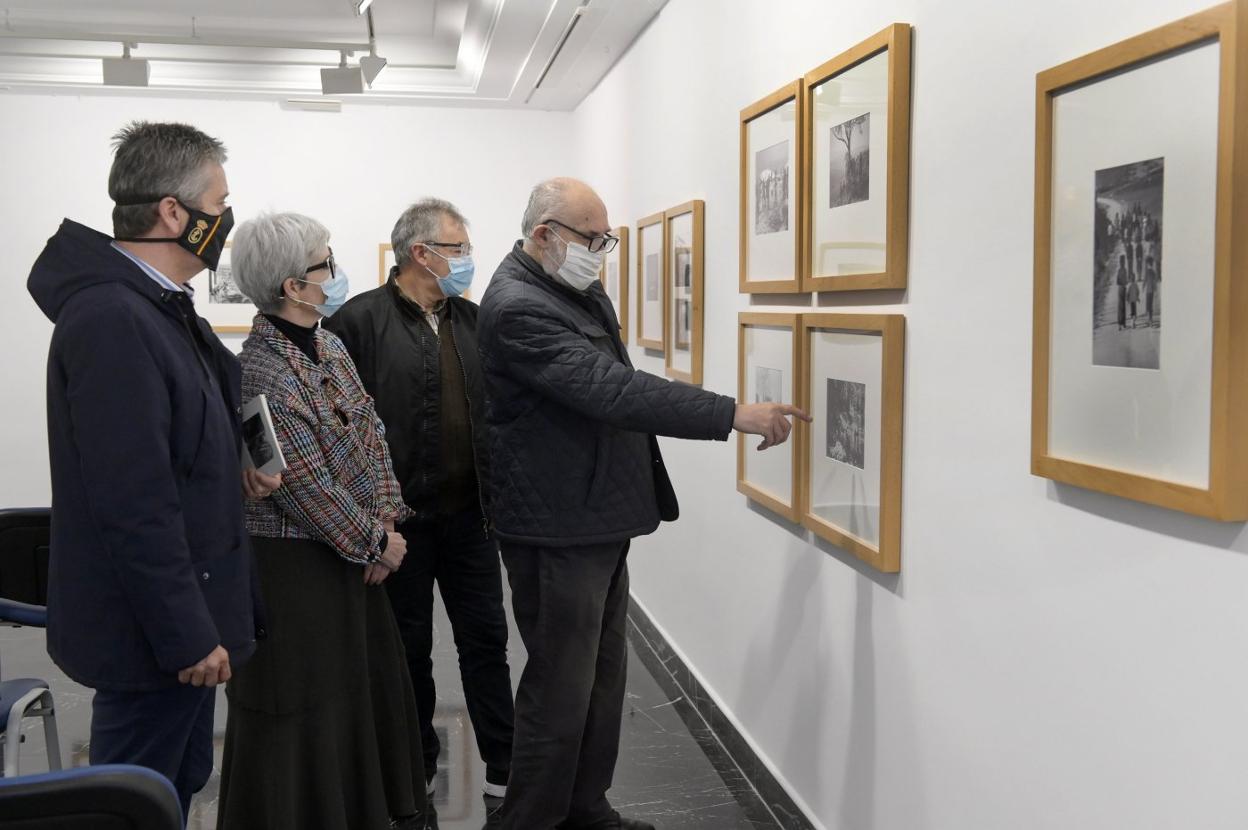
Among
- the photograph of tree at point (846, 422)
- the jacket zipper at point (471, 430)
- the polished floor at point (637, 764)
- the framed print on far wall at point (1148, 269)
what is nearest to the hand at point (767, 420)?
the photograph of tree at point (846, 422)

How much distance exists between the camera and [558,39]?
224 inches

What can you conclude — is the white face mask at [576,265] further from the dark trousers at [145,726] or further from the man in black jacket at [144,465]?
the dark trousers at [145,726]

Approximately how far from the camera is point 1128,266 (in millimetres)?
1636

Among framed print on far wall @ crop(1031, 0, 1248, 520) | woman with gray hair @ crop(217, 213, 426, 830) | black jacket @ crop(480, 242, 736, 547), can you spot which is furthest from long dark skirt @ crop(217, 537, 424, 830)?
framed print on far wall @ crop(1031, 0, 1248, 520)

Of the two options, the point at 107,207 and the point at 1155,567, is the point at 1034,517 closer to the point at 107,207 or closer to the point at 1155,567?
the point at 1155,567

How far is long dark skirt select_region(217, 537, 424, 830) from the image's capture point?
260 cm

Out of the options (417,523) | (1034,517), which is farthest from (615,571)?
(1034,517)

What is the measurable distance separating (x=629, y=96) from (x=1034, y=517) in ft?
13.6

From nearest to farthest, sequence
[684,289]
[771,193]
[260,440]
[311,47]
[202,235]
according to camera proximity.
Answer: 1. [202,235]
2. [260,440]
3. [771,193]
4. [684,289]
5. [311,47]

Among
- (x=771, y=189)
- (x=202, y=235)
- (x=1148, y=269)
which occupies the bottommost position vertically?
(x=1148, y=269)

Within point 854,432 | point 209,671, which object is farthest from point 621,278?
point 209,671

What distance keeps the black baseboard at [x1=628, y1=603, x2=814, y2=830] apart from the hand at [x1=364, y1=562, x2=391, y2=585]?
1.36 m

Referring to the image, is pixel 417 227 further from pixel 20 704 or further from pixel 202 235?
pixel 20 704

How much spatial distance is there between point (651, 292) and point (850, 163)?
247 cm
